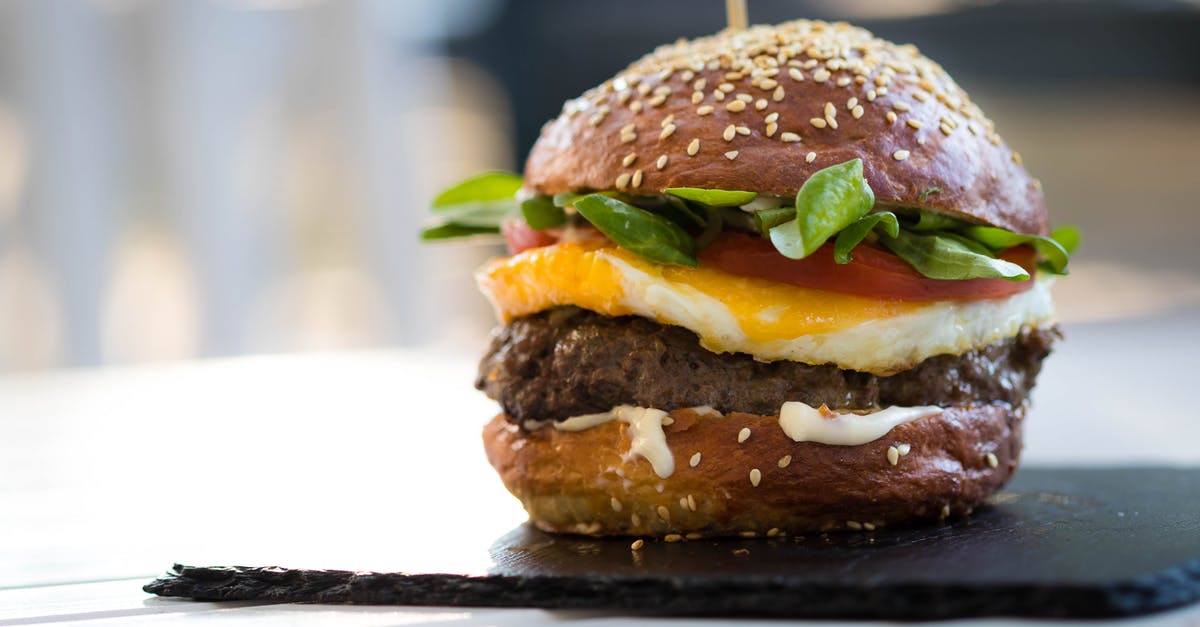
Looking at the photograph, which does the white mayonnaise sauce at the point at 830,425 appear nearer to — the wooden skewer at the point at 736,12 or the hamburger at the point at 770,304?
the hamburger at the point at 770,304

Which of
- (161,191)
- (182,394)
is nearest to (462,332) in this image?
(161,191)

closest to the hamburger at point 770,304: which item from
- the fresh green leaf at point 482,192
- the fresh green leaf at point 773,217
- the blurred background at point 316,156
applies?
the fresh green leaf at point 773,217

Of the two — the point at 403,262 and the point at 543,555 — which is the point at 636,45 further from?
the point at 543,555

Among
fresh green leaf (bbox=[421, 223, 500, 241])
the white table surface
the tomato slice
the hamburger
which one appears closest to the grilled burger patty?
the hamburger

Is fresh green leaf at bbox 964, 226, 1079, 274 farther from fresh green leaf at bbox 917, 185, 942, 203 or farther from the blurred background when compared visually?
the blurred background

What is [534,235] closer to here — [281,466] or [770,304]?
[770,304]

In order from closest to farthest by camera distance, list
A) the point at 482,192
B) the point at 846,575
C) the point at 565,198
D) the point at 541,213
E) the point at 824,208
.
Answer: the point at 846,575, the point at 824,208, the point at 565,198, the point at 541,213, the point at 482,192

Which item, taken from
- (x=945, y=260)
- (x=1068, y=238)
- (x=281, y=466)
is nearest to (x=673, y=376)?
(x=945, y=260)

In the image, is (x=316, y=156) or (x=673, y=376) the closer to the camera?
(x=673, y=376)
